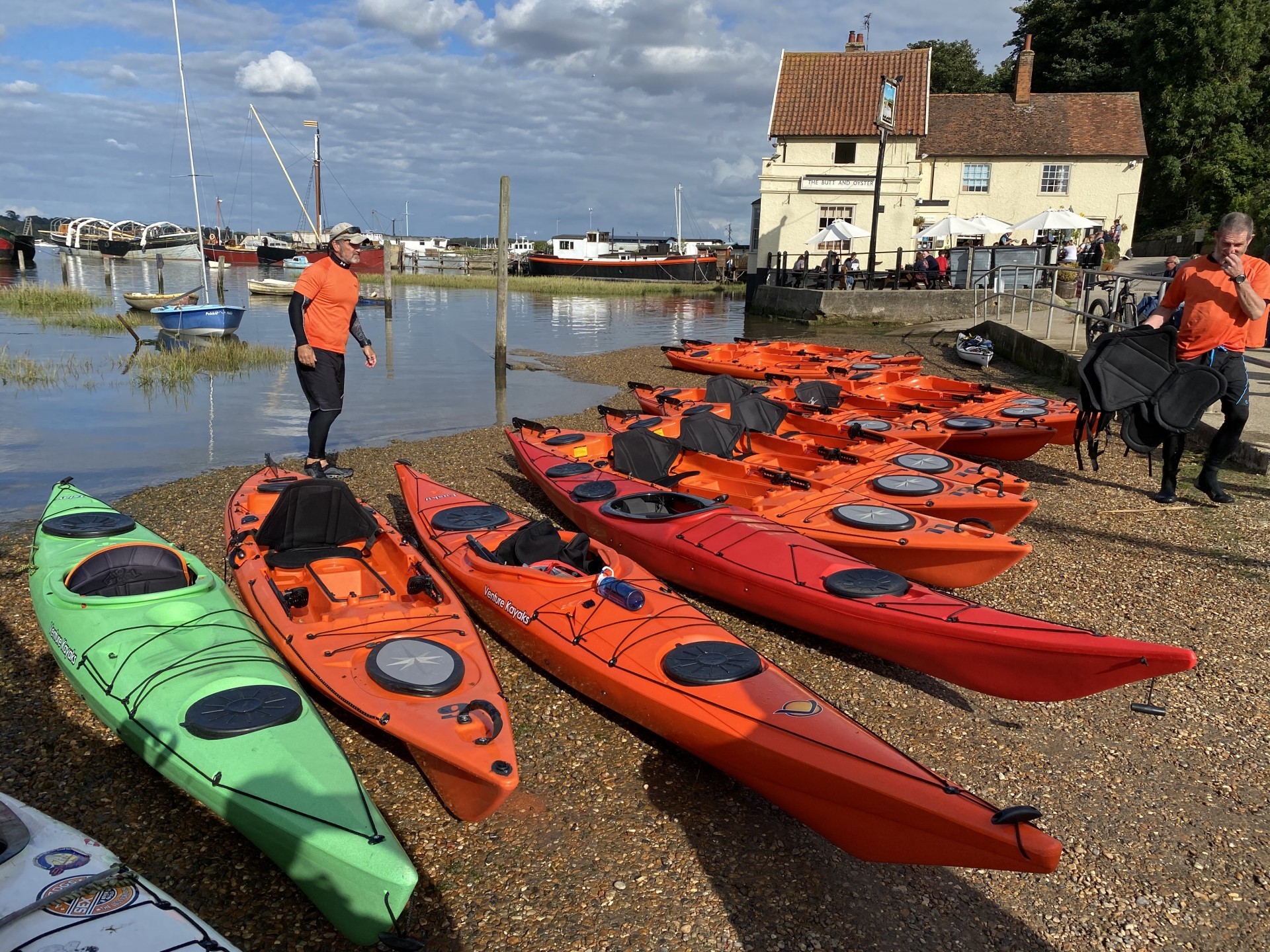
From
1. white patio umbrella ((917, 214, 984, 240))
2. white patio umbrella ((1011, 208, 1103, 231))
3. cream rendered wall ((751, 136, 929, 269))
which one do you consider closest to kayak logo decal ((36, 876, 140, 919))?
white patio umbrella ((1011, 208, 1103, 231))

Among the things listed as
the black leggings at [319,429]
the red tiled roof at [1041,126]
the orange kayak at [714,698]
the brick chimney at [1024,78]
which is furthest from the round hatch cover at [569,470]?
the brick chimney at [1024,78]

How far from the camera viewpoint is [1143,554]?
21.5 ft

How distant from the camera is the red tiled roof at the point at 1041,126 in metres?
30.8

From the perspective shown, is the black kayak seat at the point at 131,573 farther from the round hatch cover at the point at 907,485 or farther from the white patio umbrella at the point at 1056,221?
the white patio umbrella at the point at 1056,221

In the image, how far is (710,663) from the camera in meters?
4.09

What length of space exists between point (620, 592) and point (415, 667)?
1.24m

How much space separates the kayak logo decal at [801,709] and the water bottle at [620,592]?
1150mm

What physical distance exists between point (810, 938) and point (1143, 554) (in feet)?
16.4

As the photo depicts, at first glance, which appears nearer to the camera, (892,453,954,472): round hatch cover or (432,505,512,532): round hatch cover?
(432,505,512,532): round hatch cover

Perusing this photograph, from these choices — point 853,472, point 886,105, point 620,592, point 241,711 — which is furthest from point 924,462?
point 886,105

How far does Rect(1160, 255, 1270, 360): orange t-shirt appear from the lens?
20.4 feet

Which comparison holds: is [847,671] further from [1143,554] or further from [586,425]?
[586,425]

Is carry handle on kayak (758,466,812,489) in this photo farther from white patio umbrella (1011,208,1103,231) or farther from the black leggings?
white patio umbrella (1011,208,1103,231)

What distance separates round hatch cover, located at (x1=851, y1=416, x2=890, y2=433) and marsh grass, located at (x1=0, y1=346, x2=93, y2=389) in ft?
47.1
